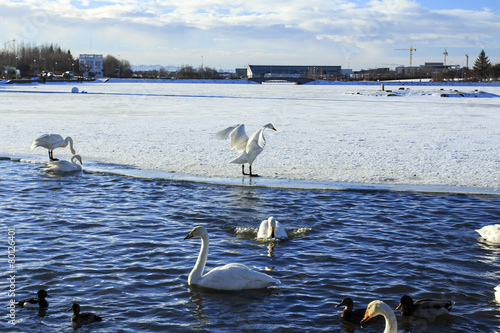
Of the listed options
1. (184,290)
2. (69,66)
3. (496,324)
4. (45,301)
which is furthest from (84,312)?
(69,66)

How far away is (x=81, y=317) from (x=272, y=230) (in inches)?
127

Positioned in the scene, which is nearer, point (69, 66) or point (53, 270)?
point (53, 270)

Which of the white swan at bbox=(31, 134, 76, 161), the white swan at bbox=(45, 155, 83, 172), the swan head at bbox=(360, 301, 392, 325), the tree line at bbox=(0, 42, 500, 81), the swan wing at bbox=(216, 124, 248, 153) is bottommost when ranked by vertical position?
the swan head at bbox=(360, 301, 392, 325)

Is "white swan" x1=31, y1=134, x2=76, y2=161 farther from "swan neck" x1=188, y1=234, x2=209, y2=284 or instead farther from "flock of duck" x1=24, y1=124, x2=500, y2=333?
"swan neck" x1=188, y1=234, x2=209, y2=284

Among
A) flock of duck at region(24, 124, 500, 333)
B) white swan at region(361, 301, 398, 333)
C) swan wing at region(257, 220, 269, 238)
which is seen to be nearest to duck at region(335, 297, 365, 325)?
flock of duck at region(24, 124, 500, 333)

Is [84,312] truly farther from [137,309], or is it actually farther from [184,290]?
[184,290]

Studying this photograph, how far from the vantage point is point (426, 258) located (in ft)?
23.7

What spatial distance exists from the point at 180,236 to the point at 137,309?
2.47m

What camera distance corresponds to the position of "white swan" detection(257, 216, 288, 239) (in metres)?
7.78

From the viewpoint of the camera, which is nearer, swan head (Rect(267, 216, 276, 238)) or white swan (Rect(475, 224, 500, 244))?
white swan (Rect(475, 224, 500, 244))

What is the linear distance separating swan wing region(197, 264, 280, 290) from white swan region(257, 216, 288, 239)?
1.63 metres

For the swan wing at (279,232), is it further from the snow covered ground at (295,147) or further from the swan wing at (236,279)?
the snow covered ground at (295,147)

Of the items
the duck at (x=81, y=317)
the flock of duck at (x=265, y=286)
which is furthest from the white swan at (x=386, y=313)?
the duck at (x=81, y=317)

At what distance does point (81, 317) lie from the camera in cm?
526
